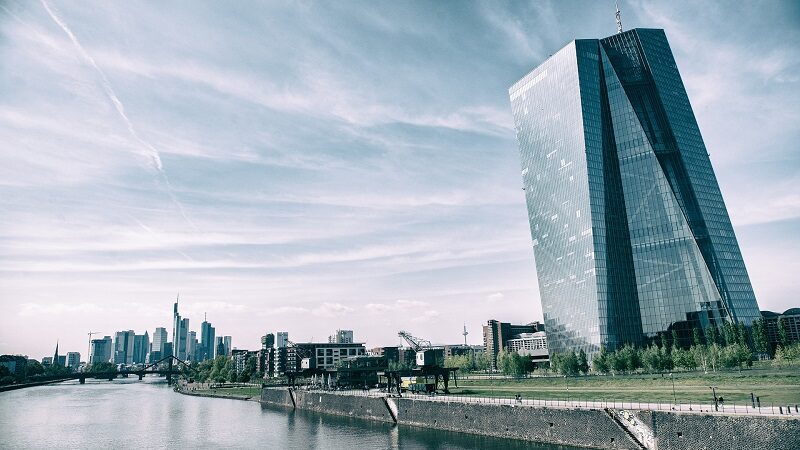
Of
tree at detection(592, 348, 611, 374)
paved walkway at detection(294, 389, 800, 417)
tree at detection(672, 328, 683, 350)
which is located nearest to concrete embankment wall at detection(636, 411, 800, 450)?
paved walkway at detection(294, 389, 800, 417)

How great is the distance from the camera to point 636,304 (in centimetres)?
18900

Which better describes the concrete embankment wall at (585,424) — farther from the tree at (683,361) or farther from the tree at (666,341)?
the tree at (666,341)

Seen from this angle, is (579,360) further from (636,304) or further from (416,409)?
(416,409)

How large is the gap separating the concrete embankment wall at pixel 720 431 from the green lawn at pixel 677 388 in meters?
12.4

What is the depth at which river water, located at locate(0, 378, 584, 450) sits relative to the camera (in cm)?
8712

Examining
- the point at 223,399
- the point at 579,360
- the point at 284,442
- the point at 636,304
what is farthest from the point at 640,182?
the point at 223,399

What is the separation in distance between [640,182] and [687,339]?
5860 cm

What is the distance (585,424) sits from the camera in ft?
242

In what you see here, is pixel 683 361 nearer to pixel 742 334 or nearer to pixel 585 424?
pixel 742 334

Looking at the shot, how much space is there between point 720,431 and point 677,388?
39.9m

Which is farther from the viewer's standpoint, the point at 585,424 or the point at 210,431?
the point at 210,431

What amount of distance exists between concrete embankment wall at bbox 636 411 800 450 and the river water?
49.6 feet

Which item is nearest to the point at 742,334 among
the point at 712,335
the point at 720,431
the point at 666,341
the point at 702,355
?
the point at 712,335

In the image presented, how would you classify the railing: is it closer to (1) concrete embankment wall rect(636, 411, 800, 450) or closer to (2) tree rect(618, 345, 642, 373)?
(1) concrete embankment wall rect(636, 411, 800, 450)
